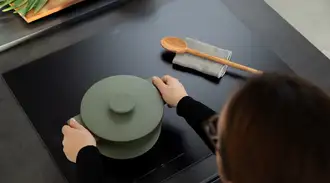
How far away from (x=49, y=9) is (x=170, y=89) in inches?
13.1

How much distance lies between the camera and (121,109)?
31.7 inches

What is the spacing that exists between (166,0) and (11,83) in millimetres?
364

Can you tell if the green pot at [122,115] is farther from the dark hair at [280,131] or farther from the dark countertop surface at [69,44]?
the dark hair at [280,131]

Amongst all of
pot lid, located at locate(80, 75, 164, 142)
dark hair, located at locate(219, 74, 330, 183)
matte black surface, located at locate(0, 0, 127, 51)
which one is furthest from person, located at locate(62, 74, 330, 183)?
matte black surface, located at locate(0, 0, 127, 51)

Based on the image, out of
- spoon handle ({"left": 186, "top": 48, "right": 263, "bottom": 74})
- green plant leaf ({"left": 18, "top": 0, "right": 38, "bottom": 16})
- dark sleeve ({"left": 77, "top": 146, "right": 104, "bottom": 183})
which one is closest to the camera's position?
dark sleeve ({"left": 77, "top": 146, "right": 104, "bottom": 183})

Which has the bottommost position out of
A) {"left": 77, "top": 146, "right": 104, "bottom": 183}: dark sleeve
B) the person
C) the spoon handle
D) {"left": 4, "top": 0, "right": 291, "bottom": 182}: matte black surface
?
{"left": 77, "top": 146, "right": 104, "bottom": 183}: dark sleeve

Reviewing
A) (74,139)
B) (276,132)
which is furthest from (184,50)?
(276,132)

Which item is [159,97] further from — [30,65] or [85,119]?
[30,65]

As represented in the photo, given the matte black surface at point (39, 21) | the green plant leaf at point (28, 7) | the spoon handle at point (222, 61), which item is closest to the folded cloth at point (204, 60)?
the spoon handle at point (222, 61)

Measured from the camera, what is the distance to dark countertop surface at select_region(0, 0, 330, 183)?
0.83 meters

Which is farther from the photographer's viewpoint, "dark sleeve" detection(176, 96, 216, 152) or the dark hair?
"dark sleeve" detection(176, 96, 216, 152)

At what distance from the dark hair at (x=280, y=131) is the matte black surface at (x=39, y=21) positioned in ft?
1.84

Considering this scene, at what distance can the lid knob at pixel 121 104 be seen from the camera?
80cm

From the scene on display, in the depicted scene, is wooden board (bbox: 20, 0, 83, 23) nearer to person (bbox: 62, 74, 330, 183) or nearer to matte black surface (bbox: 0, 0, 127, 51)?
matte black surface (bbox: 0, 0, 127, 51)
